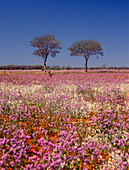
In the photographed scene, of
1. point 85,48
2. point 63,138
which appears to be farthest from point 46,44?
point 63,138

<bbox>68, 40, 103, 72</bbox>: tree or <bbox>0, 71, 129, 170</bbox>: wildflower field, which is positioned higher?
<bbox>68, 40, 103, 72</bbox>: tree

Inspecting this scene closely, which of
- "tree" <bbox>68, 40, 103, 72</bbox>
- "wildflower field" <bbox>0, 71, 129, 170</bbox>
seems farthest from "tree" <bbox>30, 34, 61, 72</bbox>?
"wildflower field" <bbox>0, 71, 129, 170</bbox>

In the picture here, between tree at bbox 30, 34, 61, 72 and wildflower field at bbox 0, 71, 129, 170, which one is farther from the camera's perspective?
tree at bbox 30, 34, 61, 72

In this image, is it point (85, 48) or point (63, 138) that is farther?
point (85, 48)

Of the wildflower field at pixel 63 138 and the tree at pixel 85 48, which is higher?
the tree at pixel 85 48

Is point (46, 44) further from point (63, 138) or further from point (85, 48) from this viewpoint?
point (63, 138)

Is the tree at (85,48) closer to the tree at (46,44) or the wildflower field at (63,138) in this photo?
the tree at (46,44)

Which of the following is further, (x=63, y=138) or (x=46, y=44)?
(x=46, y=44)

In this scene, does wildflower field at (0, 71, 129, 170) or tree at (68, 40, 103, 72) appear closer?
wildflower field at (0, 71, 129, 170)

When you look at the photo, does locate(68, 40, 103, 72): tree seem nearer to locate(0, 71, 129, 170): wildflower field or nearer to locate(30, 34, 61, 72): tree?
locate(30, 34, 61, 72): tree

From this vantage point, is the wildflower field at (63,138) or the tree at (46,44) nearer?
the wildflower field at (63,138)

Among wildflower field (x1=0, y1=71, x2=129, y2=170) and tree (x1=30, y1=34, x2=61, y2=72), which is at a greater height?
tree (x1=30, y1=34, x2=61, y2=72)

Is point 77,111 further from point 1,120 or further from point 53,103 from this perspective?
point 1,120

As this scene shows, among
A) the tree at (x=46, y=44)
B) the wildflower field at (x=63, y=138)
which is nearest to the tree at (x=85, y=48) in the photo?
the tree at (x=46, y=44)
